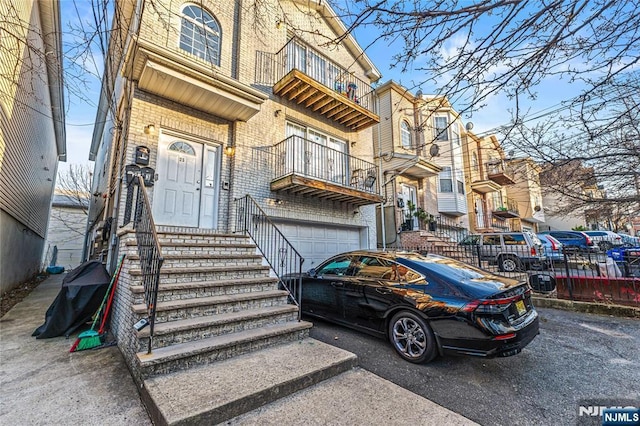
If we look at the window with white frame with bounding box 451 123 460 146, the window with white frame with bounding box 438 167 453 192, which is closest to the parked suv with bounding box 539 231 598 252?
the window with white frame with bounding box 438 167 453 192

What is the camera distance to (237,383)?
2592 millimetres

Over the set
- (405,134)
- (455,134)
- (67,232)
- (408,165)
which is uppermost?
(455,134)

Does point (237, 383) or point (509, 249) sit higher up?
point (509, 249)

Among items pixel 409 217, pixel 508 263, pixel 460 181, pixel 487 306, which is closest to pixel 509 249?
pixel 508 263

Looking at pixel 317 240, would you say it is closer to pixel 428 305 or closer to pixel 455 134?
pixel 428 305

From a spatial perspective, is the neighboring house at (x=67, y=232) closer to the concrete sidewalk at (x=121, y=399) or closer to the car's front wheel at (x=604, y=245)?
the concrete sidewalk at (x=121, y=399)

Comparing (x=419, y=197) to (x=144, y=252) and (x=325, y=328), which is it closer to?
(x=325, y=328)

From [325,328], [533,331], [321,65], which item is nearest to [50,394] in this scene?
[325,328]

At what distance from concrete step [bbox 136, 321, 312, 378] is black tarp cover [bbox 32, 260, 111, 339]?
2393mm

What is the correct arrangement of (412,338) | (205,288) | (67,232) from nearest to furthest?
1. (412,338)
2. (205,288)
3. (67,232)

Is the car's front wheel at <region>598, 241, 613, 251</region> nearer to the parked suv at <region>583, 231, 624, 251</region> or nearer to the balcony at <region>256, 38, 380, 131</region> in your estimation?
the parked suv at <region>583, 231, 624, 251</region>

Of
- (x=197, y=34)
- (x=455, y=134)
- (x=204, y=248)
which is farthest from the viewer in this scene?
(x=455, y=134)

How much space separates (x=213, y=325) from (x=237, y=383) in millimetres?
963

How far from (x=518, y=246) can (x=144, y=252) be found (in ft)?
40.2
